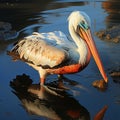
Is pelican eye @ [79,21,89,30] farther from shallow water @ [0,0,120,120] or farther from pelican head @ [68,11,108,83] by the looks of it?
shallow water @ [0,0,120,120]

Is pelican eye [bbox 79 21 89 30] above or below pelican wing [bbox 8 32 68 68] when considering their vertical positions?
above

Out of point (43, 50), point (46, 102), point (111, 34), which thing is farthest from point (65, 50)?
point (111, 34)

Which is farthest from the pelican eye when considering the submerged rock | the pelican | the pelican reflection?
the submerged rock

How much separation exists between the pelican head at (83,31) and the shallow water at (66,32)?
50cm

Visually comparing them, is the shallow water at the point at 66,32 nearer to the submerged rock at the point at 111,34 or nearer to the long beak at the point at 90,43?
the submerged rock at the point at 111,34

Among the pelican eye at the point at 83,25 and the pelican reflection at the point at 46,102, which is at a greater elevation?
the pelican eye at the point at 83,25

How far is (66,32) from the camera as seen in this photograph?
10.8 metres

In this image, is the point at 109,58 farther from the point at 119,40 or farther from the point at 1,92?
the point at 1,92

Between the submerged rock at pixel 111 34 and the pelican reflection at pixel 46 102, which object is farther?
the submerged rock at pixel 111 34

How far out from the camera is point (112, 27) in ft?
36.9

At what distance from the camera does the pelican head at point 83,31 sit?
6.84 metres

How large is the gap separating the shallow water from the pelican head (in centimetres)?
50

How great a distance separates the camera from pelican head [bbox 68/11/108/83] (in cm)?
684

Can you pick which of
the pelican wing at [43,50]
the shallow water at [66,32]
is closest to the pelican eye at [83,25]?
the pelican wing at [43,50]
